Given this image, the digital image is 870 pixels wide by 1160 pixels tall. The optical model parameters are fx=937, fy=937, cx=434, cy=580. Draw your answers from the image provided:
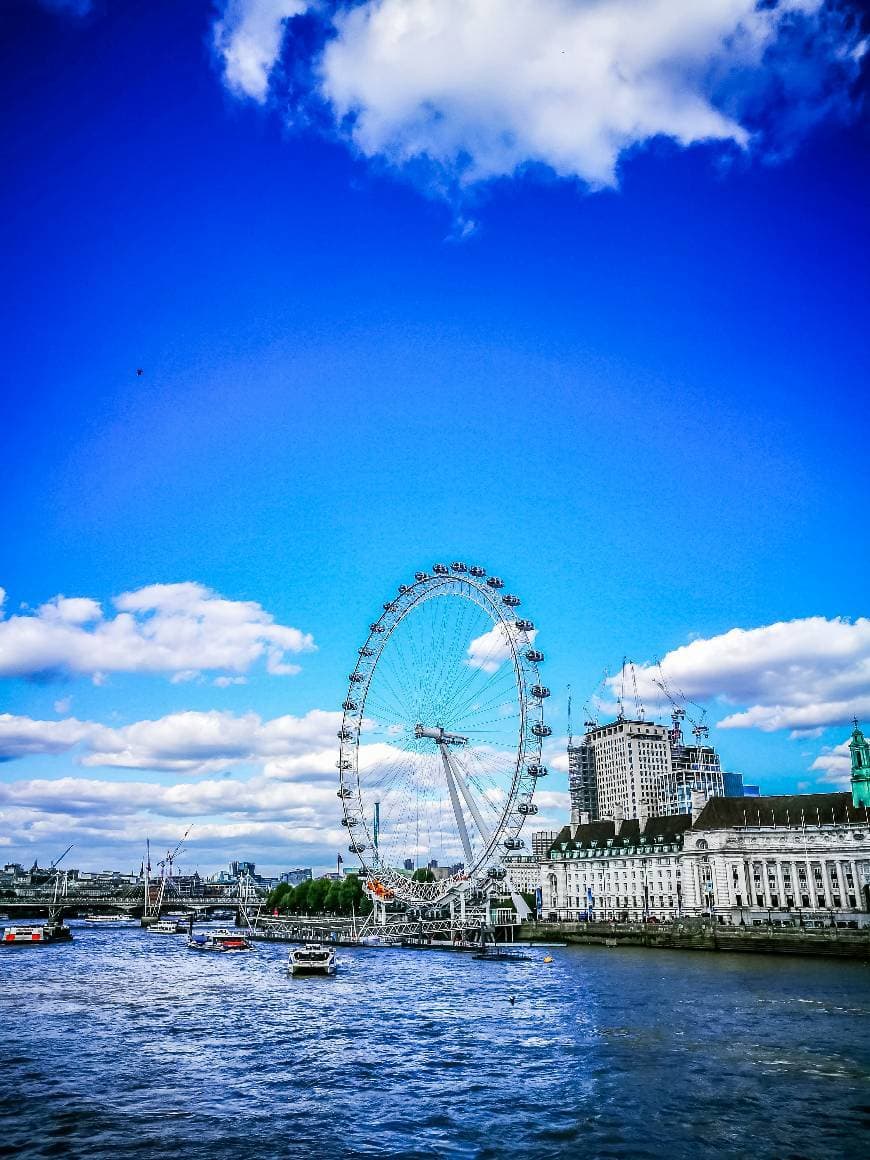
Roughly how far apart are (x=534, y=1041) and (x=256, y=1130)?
65.2 feet

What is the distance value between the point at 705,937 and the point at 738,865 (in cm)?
3241

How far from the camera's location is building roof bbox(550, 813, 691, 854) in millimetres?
161375

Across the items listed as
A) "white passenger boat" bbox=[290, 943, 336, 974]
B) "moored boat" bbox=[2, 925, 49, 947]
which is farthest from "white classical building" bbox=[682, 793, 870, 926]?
"moored boat" bbox=[2, 925, 49, 947]

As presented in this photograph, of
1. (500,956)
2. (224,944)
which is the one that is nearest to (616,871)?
(224,944)

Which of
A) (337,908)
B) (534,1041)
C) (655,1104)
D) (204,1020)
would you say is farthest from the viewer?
(337,908)

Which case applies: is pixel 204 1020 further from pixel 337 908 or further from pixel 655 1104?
pixel 337 908

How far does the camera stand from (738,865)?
471ft

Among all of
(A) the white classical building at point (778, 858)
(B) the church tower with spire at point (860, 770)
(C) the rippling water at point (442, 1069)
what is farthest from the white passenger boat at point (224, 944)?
(B) the church tower with spire at point (860, 770)

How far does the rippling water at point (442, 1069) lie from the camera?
2825 centimetres

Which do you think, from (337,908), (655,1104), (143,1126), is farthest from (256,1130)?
(337,908)

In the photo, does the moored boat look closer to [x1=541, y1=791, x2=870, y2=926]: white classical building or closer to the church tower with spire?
[x1=541, y1=791, x2=870, y2=926]: white classical building

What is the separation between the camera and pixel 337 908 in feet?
602

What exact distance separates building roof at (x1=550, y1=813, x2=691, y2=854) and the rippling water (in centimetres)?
8767

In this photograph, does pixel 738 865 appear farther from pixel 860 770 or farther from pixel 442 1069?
pixel 442 1069
